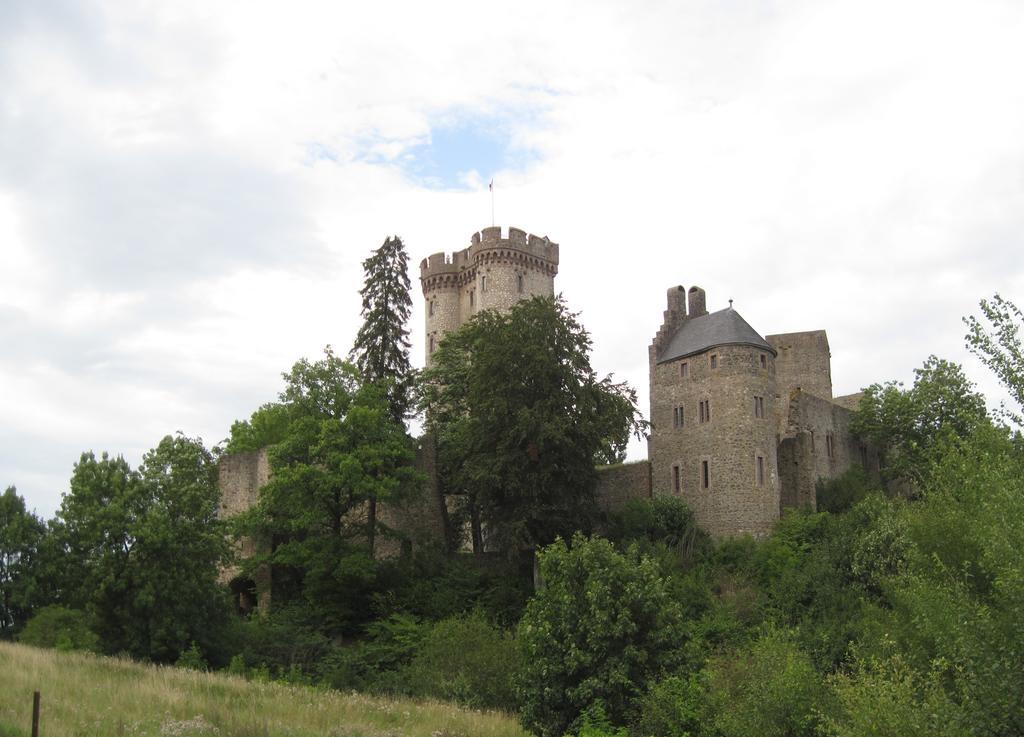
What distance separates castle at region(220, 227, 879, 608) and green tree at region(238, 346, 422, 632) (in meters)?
2.21

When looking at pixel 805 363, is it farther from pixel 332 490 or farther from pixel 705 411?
pixel 332 490

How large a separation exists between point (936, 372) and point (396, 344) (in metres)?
22.6

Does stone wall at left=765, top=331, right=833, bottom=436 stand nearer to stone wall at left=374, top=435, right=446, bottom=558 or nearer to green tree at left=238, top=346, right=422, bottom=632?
stone wall at left=374, top=435, right=446, bottom=558

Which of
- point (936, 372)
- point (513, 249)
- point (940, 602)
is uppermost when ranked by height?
point (513, 249)

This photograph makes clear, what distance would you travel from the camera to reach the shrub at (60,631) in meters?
34.8

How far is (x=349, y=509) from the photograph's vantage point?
38.8m

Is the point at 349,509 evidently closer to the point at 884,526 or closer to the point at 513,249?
the point at 884,526

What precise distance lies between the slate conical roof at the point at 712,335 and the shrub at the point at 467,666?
50.8ft

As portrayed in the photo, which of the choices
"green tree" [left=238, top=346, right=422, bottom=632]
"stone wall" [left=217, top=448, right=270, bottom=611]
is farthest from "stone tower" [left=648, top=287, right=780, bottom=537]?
"stone wall" [left=217, top=448, right=270, bottom=611]

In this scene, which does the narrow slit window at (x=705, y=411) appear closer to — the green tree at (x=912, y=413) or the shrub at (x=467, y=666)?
the green tree at (x=912, y=413)

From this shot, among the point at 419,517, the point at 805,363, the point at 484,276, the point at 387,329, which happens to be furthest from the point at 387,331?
the point at 805,363

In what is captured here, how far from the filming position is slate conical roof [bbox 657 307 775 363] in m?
41.1

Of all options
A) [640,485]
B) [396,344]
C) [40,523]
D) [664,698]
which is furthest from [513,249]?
[664,698]

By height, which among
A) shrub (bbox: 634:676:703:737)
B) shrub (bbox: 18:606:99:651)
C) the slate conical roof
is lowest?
shrub (bbox: 634:676:703:737)
